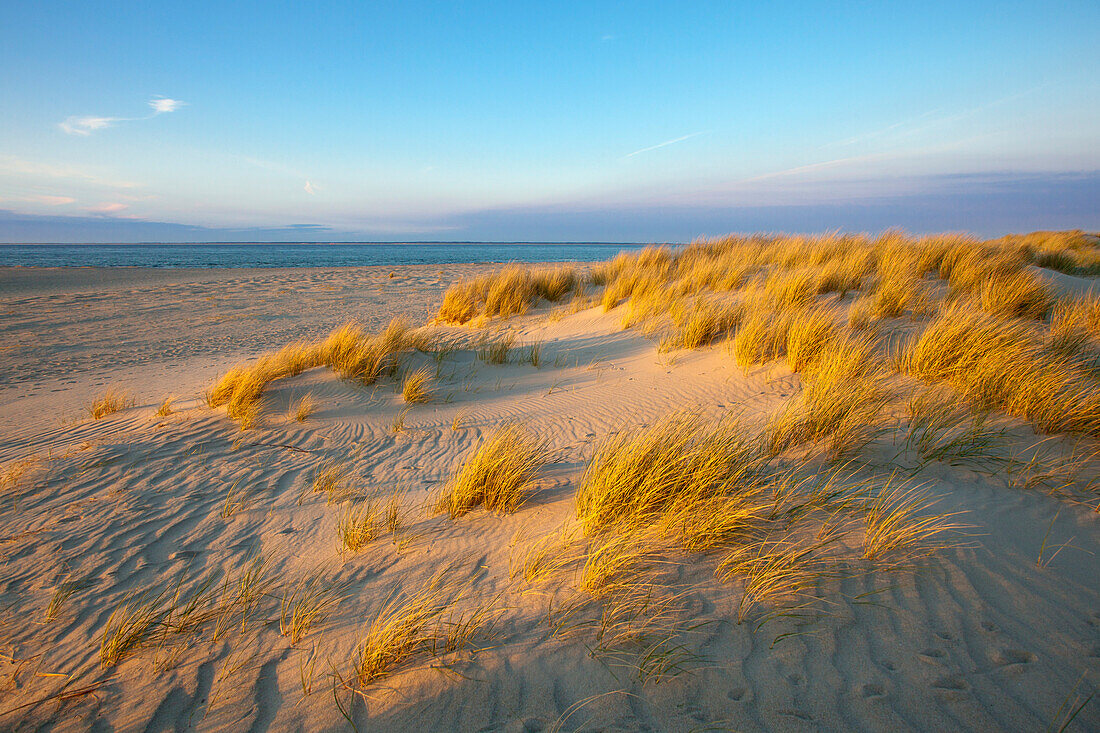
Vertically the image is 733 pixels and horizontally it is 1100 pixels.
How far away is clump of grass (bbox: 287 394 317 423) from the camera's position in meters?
4.88

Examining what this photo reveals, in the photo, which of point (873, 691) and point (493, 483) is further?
point (493, 483)

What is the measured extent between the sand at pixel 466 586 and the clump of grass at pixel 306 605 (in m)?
0.05

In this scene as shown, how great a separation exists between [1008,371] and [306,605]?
5.10 meters

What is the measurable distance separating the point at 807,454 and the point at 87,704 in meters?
3.87

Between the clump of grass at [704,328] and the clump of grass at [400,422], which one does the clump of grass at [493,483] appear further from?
the clump of grass at [704,328]

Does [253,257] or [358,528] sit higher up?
[253,257]

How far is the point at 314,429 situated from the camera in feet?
15.6

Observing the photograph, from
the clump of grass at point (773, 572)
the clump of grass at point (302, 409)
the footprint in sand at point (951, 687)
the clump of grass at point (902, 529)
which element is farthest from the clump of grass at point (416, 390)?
the footprint in sand at point (951, 687)

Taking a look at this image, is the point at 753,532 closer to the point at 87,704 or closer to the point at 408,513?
the point at 408,513

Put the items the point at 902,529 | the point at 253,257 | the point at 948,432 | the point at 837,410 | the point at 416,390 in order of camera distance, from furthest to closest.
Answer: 1. the point at 253,257
2. the point at 416,390
3. the point at 837,410
4. the point at 948,432
5. the point at 902,529

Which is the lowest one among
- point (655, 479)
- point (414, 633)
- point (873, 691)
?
point (873, 691)

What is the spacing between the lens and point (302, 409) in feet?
16.1

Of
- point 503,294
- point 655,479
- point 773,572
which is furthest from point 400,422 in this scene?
point 503,294

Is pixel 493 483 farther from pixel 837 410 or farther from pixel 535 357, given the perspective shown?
pixel 535 357
